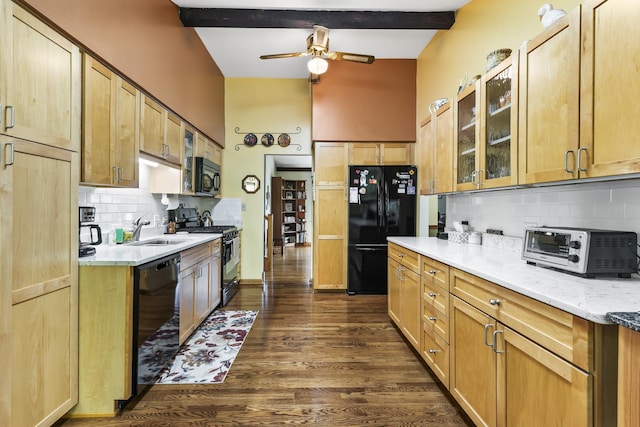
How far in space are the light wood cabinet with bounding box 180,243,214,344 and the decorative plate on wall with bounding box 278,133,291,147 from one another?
2.30m

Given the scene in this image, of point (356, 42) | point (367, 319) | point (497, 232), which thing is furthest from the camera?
point (356, 42)

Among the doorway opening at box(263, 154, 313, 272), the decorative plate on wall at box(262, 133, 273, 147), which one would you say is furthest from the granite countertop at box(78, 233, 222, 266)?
the doorway opening at box(263, 154, 313, 272)

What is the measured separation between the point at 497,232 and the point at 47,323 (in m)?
2.92

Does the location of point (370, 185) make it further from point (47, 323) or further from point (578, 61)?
point (47, 323)

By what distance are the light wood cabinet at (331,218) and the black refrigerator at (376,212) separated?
0.56ft

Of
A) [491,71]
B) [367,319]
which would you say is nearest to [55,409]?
[367,319]

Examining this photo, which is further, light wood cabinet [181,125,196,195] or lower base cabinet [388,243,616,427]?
light wood cabinet [181,125,196,195]

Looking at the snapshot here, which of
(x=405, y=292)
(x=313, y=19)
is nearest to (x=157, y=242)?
(x=405, y=292)

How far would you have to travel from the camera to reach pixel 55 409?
1657 mm

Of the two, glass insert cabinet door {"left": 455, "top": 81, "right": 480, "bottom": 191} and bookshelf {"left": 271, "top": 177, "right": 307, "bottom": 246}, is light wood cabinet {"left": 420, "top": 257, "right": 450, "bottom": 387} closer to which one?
glass insert cabinet door {"left": 455, "top": 81, "right": 480, "bottom": 191}

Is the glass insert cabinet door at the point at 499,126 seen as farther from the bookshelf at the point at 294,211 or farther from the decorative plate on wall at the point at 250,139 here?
the bookshelf at the point at 294,211

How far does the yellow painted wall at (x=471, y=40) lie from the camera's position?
2.24 m

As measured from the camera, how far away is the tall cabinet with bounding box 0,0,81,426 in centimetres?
139

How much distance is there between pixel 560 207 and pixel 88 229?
127 inches
